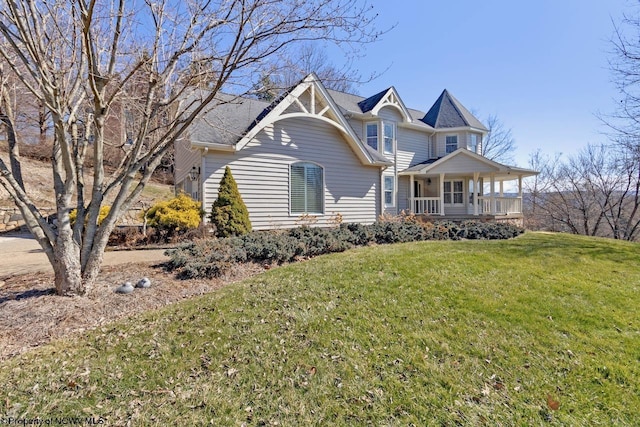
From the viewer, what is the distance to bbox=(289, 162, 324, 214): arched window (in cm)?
1125

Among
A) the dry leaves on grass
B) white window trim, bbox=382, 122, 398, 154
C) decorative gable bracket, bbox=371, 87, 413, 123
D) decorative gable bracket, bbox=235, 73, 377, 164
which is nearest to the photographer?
the dry leaves on grass

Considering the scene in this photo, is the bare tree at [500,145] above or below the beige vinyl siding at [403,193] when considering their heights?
above

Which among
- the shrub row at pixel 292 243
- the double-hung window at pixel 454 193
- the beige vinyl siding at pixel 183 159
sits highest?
the beige vinyl siding at pixel 183 159

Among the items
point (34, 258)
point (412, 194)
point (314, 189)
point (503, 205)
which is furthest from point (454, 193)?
point (34, 258)

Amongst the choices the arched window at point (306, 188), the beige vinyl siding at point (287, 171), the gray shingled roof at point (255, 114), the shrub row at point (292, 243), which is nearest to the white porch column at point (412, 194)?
the gray shingled roof at point (255, 114)

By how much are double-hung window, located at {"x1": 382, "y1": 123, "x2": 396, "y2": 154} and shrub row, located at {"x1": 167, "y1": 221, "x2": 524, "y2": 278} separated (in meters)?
6.86

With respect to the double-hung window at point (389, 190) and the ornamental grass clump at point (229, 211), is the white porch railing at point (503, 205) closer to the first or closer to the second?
the double-hung window at point (389, 190)

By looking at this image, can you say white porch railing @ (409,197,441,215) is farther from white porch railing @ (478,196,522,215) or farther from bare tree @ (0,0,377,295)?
bare tree @ (0,0,377,295)

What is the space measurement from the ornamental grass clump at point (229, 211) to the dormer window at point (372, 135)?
29.6ft

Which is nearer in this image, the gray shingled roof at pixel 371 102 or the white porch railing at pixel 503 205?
the gray shingled roof at pixel 371 102

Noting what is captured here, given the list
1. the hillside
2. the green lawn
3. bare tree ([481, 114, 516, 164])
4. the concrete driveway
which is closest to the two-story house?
the concrete driveway

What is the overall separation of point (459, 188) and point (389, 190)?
483cm

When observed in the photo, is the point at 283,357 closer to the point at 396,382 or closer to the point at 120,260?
the point at 396,382

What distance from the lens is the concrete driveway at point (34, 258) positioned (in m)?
6.24
